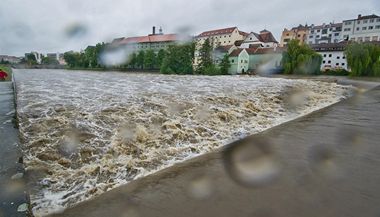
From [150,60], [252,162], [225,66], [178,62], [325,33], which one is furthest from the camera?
[325,33]

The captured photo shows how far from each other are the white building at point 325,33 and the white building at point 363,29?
304cm

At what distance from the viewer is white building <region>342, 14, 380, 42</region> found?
64.8 meters

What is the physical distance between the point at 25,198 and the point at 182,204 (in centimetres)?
217

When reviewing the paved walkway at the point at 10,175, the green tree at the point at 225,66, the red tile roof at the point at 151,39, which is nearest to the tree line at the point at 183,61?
the green tree at the point at 225,66

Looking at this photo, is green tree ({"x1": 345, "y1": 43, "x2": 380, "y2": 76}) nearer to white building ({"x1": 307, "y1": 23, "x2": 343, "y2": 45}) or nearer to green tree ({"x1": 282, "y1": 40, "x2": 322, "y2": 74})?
green tree ({"x1": 282, "y1": 40, "x2": 322, "y2": 74})

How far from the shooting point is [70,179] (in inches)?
171

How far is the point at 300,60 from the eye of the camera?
149 feet

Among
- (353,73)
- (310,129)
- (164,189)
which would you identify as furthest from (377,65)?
(164,189)

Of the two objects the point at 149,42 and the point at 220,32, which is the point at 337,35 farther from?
the point at 149,42

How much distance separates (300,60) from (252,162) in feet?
149

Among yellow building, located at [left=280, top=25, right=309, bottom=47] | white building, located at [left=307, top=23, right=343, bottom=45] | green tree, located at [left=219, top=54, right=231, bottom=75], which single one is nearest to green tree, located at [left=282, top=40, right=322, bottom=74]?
green tree, located at [left=219, top=54, right=231, bottom=75]

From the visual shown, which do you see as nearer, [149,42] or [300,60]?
[300,60]

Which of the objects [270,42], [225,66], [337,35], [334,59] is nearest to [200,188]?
[225,66]

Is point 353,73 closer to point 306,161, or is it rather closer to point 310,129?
point 310,129
